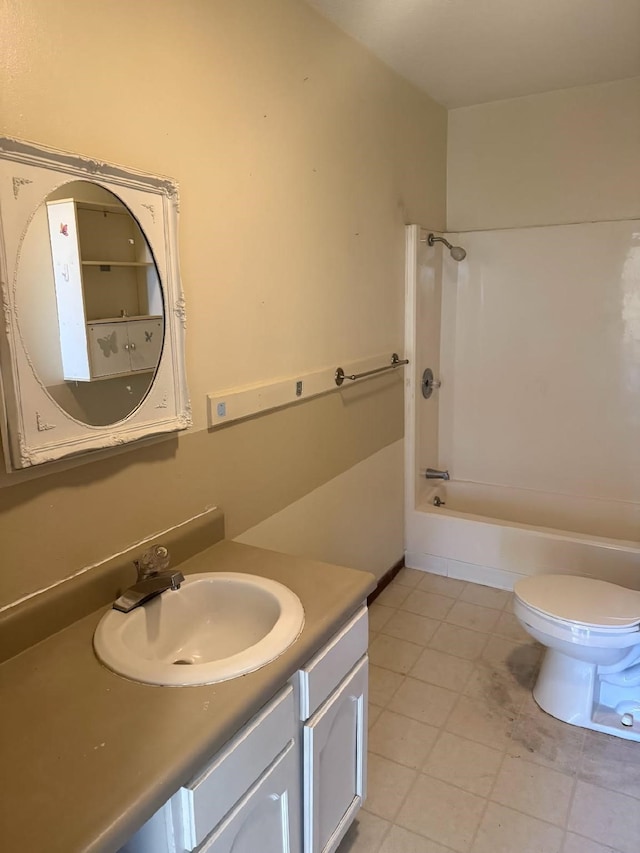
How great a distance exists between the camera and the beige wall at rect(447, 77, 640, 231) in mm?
2924

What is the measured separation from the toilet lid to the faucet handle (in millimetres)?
1332

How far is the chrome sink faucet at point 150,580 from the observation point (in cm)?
136

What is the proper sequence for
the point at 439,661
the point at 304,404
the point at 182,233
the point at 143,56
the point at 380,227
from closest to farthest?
the point at 143,56
the point at 182,233
the point at 304,404
the point at 439,661
the point at 380,227

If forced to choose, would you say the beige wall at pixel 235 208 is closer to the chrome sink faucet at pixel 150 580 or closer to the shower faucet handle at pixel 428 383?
the chrome sink faucet at pixel 150 580

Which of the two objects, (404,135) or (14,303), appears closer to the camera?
(14,303)

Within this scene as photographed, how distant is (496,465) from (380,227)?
5.06 ft

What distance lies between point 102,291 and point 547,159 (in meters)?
2.57

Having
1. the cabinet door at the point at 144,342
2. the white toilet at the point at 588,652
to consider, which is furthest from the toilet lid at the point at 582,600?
the cabinet door at the point at 144,342

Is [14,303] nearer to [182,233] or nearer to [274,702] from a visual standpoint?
[182,233]

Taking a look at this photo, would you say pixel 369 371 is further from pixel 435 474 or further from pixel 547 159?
pixel 547 159

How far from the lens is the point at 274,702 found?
118 centimetres

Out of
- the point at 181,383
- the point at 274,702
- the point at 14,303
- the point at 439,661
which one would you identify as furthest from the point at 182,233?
the point at 439,661

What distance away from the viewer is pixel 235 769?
1.07 metres

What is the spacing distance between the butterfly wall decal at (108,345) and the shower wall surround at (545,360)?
2197 millimetres
